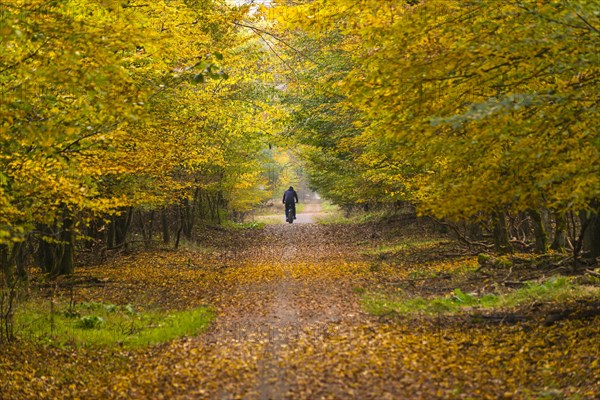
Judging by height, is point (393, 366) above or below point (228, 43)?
below

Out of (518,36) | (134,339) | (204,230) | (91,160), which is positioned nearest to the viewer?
(518,36)

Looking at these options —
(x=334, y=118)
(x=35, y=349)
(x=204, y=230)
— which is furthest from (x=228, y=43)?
(x=204, y=230)

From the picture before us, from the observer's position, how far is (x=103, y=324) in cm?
1092

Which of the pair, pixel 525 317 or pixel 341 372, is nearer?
pixel 341 372

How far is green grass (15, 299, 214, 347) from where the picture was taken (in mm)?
9992

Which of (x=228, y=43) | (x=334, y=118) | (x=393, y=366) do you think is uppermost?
(x=228, y=43)

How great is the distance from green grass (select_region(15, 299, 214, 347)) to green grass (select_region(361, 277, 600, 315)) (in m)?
3.34

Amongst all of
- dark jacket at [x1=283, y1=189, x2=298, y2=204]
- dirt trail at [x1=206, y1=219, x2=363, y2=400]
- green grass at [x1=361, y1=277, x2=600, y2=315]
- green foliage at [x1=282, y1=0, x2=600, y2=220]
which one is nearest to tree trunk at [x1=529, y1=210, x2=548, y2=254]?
green grass at [x1=361, y1=277, x2=600, y2=315]

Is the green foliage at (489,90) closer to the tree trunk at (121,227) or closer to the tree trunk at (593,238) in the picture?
the tree trunk at (593,238)

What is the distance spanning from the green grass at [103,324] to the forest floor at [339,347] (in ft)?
1.20

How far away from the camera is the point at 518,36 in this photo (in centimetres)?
673

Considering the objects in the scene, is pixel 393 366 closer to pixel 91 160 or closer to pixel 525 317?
pixel 525 317

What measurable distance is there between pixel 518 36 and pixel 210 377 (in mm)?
5411

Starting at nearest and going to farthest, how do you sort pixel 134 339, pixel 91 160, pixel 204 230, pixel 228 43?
1. pixel 134 339
2. pixel 91 160
3. pixel 228 43
4. pixel 204 230
